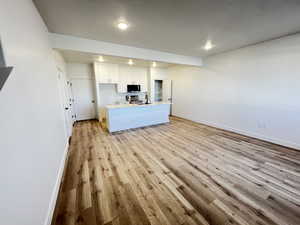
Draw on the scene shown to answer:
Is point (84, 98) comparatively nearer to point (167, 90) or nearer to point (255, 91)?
Answer: point (167, 90)

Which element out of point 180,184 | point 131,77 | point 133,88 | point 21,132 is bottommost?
point 180,184

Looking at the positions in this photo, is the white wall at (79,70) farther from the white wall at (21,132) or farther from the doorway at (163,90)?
the white wall at (21,132)

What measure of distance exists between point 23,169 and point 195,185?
2067 millimetres

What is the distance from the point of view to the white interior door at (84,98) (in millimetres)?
5555

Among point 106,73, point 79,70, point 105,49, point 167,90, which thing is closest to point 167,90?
point 167,90

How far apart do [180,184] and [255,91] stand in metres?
3.49

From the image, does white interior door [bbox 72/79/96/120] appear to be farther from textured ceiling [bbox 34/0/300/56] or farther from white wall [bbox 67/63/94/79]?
textured ceiling [bbox 34/0/300/56]

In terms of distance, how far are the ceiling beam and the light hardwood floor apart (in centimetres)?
238

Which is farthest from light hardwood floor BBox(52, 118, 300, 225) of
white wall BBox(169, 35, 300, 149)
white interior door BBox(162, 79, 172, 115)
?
white interior door BBox(162, 79, 172, 115)

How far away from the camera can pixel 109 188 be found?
6.29 feet

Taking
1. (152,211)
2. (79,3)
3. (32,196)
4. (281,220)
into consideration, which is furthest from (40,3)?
(281,220)

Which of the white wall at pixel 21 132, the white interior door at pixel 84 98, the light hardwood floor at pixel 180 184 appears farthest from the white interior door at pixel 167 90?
the white wall at pixel 21 132

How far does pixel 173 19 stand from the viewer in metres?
2.19

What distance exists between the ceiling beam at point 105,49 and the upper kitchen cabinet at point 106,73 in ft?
7.92
